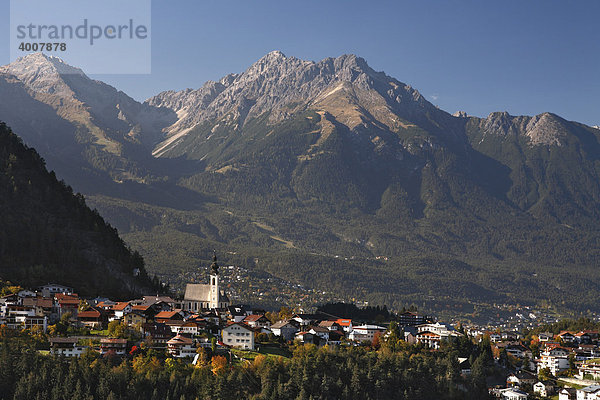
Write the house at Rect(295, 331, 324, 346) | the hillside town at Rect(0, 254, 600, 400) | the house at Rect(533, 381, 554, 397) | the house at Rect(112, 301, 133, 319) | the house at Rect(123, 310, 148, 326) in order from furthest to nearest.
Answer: the house at Rect(295, 331, 324, 346)
the house at Rect(112, 301, 133, 319)
the house at Rect(533, 381, 554, 397)
the house at Rect(123, 310, 148, 326)
the hillside town at Rect(0, 254, 600, 400)

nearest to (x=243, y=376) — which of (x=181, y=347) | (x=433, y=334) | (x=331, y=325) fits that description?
(x=181, y=347)

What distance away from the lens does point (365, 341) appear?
531 ft

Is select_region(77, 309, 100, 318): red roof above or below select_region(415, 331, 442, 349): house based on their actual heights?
above

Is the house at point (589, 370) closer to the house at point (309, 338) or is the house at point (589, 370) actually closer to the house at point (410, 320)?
the house at point (410, 320)

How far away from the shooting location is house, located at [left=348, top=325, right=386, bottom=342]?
536ft

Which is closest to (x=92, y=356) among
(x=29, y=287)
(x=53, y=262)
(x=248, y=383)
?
(x=248, y=383)

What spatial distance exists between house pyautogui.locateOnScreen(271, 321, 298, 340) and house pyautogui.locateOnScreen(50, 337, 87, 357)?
131 feet

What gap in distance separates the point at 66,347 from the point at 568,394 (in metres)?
83.0

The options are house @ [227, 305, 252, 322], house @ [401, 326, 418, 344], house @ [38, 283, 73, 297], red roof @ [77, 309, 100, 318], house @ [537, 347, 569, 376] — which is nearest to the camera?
red roof @ [77, 309, 100, 318]

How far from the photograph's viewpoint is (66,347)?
129000mm

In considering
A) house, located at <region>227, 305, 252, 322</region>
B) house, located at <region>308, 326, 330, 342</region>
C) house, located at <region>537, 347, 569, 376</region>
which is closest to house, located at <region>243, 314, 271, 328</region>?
house, located at <region>227, 305, 252, 322</region>

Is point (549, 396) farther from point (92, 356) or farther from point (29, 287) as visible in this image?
point (29, 287)

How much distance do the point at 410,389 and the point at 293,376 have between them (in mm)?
21330

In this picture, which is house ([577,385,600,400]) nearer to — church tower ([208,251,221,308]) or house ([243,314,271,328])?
house ([243,314,271,328])
